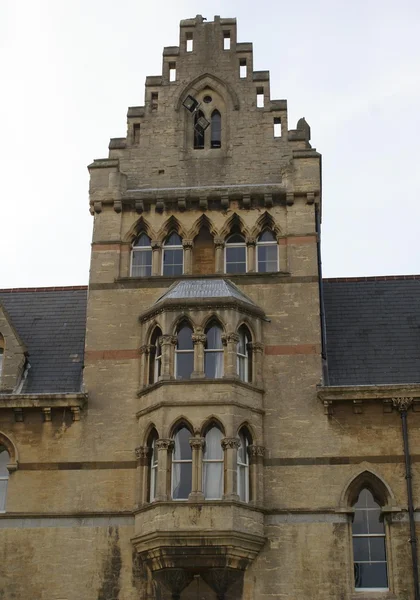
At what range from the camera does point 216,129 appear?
2661 cm

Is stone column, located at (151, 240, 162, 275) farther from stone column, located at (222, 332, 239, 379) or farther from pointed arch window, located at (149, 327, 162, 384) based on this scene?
stone column, located at (222, 332, 239, 379)

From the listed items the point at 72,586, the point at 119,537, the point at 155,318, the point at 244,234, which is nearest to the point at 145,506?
the point at 119,537

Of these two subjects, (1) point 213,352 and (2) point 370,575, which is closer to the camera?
(2) point 370,575

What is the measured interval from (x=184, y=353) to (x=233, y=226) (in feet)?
13.7

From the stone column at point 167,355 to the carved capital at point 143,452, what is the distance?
1.71m

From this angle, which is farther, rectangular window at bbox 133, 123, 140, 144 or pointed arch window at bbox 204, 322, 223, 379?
rectangular window at bbox 133, 123, 140, 144

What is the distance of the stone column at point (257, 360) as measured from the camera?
73.9ft

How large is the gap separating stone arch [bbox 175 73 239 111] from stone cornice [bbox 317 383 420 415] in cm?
933

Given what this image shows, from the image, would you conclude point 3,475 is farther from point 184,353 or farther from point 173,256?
point 173,256

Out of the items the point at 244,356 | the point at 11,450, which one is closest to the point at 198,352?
the point at 244,356

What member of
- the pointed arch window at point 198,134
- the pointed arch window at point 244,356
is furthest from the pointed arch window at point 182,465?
the pointed arch window at point 198,134

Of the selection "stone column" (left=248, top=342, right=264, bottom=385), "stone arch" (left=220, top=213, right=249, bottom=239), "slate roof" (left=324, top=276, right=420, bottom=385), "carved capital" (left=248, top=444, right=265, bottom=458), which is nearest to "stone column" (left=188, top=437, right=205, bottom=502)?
"carved capital" (left=248, top=444, right=265, bottom=458)

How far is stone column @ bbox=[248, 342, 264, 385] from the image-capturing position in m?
22.5

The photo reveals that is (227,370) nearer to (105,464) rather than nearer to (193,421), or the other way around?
(193,421)
